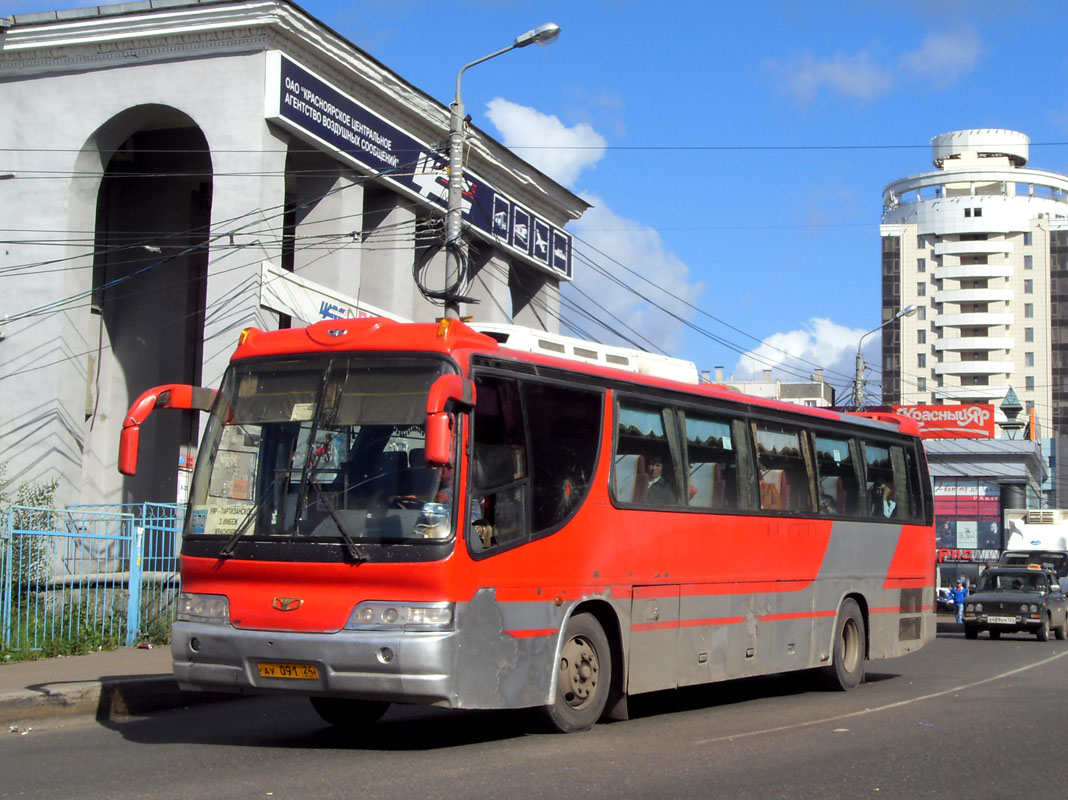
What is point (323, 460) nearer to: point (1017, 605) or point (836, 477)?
point (836, 477)

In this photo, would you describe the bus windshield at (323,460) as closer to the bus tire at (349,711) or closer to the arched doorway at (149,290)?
the bus tire at (349,711)

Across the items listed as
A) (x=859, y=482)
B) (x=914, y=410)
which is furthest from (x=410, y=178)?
(x=914, y=410)

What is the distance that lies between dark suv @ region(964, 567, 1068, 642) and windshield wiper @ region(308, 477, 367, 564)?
2320 centimetres

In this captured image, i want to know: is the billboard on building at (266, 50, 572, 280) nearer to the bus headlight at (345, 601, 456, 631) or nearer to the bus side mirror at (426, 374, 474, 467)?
the bus side mirror at (426, 374, 474, 467)

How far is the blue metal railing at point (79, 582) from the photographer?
1396 cm

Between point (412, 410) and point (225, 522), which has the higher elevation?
point (412, 410)

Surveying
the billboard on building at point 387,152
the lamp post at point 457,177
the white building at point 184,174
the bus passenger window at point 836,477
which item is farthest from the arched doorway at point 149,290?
the bus passenger window at point 836,477

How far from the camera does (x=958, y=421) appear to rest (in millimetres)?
68688

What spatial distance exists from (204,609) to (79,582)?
655 centimetres

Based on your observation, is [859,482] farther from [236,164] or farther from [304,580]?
[236,164]

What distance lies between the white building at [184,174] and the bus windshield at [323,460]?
11326 millimetres

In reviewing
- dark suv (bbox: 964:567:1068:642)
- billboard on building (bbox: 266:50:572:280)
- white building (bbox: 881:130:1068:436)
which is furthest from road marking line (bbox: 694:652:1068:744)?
white building (bbox: 881:130:1068:436)

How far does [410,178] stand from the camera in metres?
26.7

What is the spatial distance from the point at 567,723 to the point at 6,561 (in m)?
7.02
